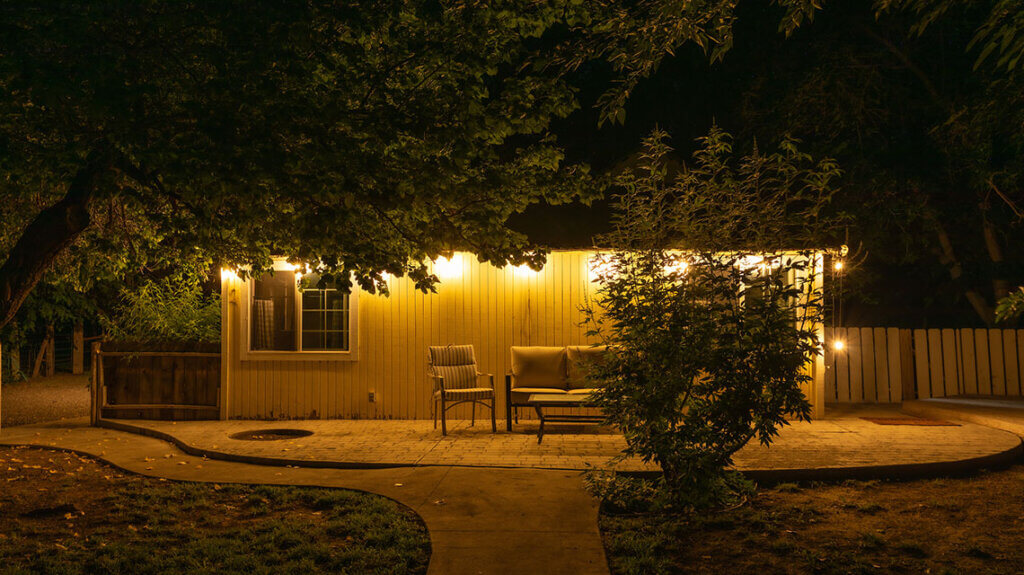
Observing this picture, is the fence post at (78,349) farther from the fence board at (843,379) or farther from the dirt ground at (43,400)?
the fence board at (843,379)

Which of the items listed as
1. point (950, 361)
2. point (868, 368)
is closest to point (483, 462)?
point (868, 368)

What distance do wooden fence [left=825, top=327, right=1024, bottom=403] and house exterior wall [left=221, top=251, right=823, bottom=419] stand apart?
7.11 feet

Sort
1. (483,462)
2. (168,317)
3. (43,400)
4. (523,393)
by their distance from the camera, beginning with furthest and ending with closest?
(43,400) < (168,317) < (523,393) < (483,462)

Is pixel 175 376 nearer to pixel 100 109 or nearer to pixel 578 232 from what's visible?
pixel 100 109

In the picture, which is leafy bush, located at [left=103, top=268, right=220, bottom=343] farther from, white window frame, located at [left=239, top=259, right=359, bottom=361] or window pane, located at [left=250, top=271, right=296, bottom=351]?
window pane, located at [left=250, top=271, right=296, bottom=351]

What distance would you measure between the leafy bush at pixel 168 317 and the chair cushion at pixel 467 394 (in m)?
3.56

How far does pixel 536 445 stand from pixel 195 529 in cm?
373

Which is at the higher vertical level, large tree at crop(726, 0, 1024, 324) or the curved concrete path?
large tree at crop(726, 0, 1024, 324)

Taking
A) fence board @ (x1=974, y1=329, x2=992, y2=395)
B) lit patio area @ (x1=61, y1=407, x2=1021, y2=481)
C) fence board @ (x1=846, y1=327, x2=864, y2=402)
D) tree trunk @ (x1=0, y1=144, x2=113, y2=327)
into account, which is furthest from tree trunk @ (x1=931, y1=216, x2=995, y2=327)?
tree trunk @ (x1=0, y1=144, x2=113, y2=327)

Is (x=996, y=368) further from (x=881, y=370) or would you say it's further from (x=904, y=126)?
Answer: (x=904, y=126)

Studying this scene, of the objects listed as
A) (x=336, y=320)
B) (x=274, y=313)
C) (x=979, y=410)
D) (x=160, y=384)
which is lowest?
(x=979, y=410)

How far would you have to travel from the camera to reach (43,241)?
5.41 meters

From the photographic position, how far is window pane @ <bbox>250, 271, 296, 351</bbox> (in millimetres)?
9539

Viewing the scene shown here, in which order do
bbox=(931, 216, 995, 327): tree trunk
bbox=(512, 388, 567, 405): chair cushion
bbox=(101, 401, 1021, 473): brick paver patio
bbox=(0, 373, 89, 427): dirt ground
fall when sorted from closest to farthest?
1. bbox=(101, 401, 1021, 473): brick paver patio
2. bbox=(512, 388, 567, 405): chair cushion
3. bbox=(0, 373, 89, 427): dirt ground
4. bbox=(931, 216, 995, 327): tree trunk
